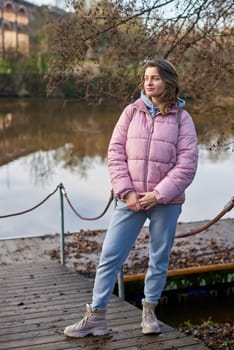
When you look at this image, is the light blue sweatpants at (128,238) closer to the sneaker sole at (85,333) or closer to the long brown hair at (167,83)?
the sneaker sole at (85,333)

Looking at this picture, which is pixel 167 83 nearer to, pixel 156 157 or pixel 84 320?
pixel 156 157

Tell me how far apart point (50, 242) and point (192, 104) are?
3322mm

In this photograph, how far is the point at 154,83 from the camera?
3.64 metres

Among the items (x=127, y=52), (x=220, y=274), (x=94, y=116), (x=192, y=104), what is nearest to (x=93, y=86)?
(x=127, y=52)

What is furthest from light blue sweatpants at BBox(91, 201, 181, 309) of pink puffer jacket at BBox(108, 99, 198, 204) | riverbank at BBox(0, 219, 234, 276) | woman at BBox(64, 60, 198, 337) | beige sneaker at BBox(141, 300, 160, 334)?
riverbank at BBox(0, 219, 234, 276)

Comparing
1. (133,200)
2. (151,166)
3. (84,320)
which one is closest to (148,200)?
(133,200)

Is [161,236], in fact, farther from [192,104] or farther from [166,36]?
[192,104]

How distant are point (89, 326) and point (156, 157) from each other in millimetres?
1220

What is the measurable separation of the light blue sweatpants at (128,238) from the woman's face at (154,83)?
0.68 metres

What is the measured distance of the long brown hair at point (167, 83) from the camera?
3.62 m

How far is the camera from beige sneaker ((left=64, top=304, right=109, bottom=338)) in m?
3.89

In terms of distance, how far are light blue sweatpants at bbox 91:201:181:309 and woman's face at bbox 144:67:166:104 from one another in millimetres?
685

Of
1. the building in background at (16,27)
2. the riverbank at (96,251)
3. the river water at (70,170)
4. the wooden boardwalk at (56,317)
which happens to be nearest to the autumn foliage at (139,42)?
the river water at (70,170)

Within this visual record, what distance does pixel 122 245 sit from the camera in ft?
12.3
